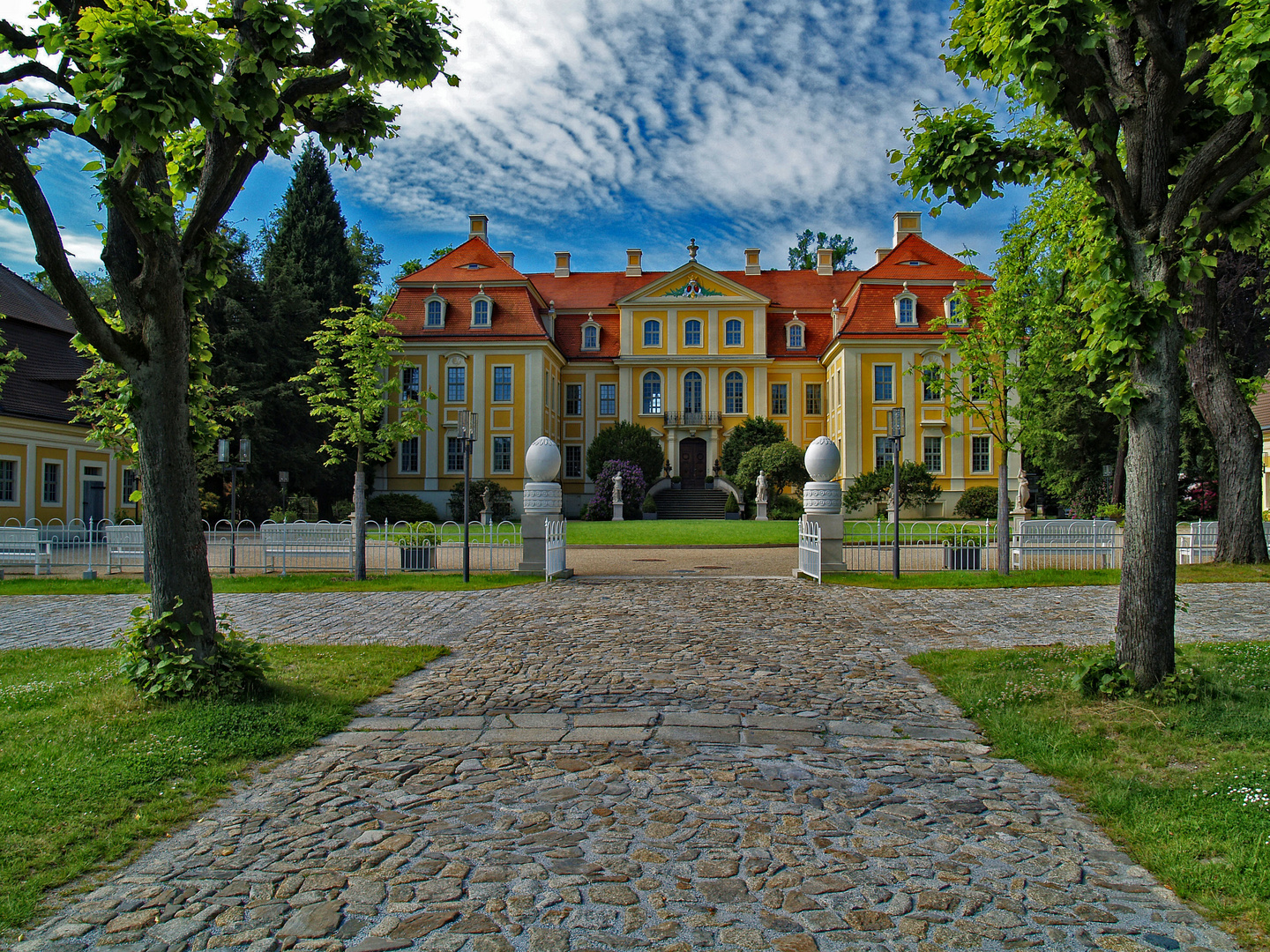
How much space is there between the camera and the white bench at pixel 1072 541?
51.0 ft

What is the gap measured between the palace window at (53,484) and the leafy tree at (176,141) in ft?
84.9

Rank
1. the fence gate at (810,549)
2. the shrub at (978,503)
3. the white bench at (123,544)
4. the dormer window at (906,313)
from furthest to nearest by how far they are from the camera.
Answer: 1. the dormer window at (906,313)
2. the shrub at (978,503)
3. the white bench at (123,544)
4. the fence gate at (810,549)

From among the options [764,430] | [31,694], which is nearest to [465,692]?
[31,694]

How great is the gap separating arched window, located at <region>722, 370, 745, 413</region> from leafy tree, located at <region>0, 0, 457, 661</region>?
37.2 m

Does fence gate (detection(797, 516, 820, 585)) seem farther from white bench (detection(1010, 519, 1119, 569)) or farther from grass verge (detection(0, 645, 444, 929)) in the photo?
grass verge (detection(0, 645, 444, 929))

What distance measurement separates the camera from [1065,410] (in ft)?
96.3

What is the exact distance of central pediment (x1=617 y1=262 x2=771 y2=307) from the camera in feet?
140

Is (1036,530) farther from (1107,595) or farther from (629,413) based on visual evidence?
(629,413)

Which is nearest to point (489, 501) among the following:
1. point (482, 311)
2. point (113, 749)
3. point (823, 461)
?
point (482, 311)

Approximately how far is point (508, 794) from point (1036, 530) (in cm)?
1440

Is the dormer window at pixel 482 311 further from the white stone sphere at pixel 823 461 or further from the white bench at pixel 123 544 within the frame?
the white stone sphere at pixel 823 461

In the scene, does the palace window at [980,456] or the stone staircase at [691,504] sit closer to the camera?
the stone staircase at [691,504]

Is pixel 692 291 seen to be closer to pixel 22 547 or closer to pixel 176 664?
pixel 22 547

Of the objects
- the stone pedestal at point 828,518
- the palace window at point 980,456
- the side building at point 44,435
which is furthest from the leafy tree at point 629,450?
the stone pedestal at point 828,518
